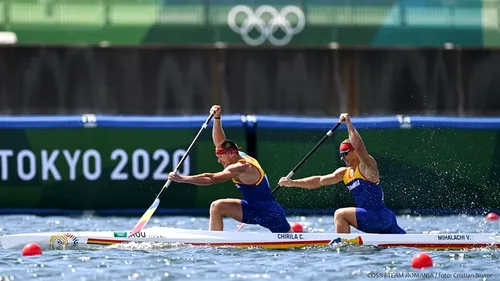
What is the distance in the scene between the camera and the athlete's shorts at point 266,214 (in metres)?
15.2

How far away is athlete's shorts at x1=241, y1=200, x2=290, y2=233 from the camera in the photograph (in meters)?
15.2

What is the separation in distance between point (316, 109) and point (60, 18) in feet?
16.2

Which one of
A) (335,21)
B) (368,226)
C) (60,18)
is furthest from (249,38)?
(368,226)

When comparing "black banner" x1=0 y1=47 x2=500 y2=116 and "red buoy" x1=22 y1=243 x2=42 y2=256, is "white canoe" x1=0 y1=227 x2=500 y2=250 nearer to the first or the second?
"red buoy" x1=22 y1=243 x2=42 y2=256

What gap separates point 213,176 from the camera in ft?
48.8

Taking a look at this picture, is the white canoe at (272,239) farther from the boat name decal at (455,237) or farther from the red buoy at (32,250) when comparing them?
the red buoy at (32,250)

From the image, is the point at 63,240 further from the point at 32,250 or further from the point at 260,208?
the point at 260,208

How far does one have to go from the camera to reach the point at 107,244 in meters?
14.6

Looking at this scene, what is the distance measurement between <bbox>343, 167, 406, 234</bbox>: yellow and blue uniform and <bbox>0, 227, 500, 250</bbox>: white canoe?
42cm

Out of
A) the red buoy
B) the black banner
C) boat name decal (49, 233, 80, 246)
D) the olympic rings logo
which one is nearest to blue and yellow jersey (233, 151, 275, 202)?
boat name decal (49, 233, 80, 246)

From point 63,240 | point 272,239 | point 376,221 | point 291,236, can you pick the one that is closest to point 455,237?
point 376,221

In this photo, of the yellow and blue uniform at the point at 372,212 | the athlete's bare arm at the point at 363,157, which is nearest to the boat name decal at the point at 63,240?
the yellow and blue uniform at the point at 372,212

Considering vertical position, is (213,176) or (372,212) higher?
(213,176)

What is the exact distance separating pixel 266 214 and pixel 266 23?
10193 millimetres
